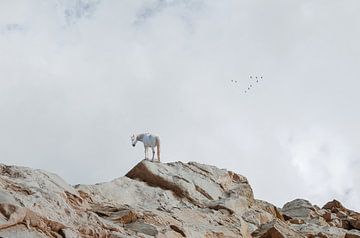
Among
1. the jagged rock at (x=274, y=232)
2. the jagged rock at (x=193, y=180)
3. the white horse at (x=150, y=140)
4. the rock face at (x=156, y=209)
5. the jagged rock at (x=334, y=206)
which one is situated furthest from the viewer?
the jagged rock at (x=334, y=206)

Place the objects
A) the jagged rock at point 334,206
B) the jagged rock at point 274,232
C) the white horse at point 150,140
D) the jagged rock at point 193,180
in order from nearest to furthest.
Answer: the jagged rock at point 274,232, the jagged rock at point 193,180, the white horse at point 150,140, the jagged rock at point 334,206

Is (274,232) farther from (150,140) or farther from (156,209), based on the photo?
(150,140)

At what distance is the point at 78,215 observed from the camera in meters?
16.7

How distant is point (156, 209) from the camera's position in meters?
20.8

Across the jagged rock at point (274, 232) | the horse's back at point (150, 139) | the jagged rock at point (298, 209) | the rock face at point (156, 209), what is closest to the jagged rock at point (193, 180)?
the rock face at point (156, 209)

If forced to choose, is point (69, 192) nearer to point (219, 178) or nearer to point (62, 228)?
point (62, 228)

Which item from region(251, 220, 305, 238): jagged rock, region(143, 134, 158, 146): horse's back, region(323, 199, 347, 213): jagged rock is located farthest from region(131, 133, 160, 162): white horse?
region(323, 199, 347, 213): jagged rock

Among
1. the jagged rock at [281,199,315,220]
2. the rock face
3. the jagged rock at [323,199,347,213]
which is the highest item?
the jagged rock at [323,199,347,213]

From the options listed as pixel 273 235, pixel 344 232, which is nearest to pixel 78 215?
pixel 273 235

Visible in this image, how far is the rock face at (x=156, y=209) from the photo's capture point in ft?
49.9

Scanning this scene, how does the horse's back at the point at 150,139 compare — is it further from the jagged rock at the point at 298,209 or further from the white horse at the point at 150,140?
the jagged rock at the point at 298,209

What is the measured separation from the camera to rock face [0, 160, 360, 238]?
1520 cm

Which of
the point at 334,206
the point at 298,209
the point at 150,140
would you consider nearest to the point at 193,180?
the point at 150,140

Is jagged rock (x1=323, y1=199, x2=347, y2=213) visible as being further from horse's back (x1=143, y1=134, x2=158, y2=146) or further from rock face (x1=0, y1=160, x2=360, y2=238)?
horse's back (x1=143, y1=134, x2=158, y2=146)
